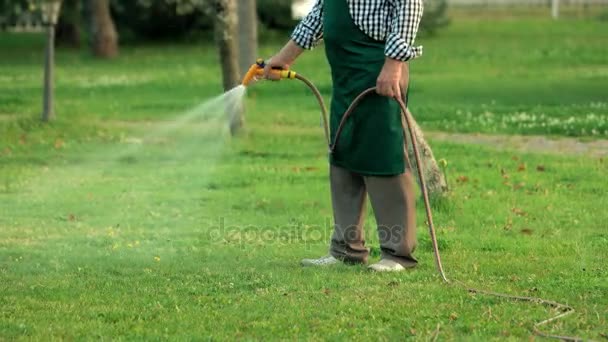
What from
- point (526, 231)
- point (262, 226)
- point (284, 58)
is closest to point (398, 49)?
point (284, 58)

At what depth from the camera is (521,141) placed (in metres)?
14.8

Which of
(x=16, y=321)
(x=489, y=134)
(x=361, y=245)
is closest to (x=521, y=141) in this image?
(x=489, y=134)

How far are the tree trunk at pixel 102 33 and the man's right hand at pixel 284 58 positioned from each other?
82.0 ft

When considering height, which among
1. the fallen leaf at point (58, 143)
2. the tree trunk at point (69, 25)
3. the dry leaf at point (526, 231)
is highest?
the dry leaf at point (526, 231)

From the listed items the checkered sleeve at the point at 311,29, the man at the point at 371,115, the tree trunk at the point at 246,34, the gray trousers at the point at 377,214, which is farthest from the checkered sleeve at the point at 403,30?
the tree trunk at the point at 246,34

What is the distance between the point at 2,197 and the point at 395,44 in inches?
210

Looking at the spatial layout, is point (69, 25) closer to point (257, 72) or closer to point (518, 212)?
point (518, 212)

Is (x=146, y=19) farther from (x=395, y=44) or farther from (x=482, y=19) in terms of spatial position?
(x=395, y=44)

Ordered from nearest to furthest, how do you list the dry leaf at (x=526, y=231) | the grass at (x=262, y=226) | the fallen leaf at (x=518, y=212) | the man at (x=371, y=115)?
the grass at (x=262, y=226)
the man at (x=371, y=115)
the dry leaf at (x=526, y=231)
the fallen leaf at (x=518, y=212)

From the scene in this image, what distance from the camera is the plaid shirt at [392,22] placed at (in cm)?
703

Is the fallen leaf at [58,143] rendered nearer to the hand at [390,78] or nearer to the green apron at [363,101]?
the green apron at [363,101]

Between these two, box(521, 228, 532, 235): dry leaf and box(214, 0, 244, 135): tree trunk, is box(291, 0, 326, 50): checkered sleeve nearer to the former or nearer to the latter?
box(521, 228, 532, 235): dry leaf

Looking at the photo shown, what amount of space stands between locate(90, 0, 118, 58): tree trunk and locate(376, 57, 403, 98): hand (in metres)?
25.8
